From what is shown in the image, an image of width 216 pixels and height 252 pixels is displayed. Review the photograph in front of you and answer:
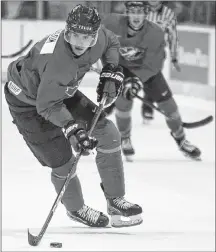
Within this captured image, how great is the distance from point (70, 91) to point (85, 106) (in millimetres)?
254

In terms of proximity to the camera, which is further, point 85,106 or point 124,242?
point 124,242

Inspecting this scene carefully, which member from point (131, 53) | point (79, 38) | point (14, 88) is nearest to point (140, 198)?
point (131, 53)

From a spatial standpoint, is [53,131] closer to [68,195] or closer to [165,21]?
[68,195]

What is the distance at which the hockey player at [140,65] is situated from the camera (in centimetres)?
508

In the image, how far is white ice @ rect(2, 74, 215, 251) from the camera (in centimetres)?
416

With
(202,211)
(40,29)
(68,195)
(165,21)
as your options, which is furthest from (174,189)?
(40,29)

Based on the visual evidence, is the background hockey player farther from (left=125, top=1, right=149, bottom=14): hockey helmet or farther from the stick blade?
the stick blade

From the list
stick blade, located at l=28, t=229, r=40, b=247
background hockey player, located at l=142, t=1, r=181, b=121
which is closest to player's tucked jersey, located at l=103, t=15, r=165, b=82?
background hockey player, located at l=142, t=1, r=181, b=121

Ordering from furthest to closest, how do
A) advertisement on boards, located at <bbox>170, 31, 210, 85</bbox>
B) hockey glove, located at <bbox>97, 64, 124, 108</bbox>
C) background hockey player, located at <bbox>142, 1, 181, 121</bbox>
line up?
advertisement on boards, located at <bbox>170, 31, 210, 85</bbox> → background hockey player, located at <bbox>142, 1, 181, 121</bbox> → hockey glove, located at <bbox>97, 64, 124, 108</bbox>

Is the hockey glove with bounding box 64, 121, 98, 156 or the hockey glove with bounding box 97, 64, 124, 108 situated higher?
the hockey glove with bounding box 97, 64, 124, 108

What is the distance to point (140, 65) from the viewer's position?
5.61 metres

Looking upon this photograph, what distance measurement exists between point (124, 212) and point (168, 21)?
328 centimetres

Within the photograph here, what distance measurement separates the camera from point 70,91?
3307 millimetres

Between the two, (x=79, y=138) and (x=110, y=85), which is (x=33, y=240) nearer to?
(x=79, y=138)
